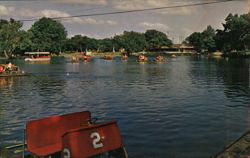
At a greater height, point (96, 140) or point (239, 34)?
point (239, 34)

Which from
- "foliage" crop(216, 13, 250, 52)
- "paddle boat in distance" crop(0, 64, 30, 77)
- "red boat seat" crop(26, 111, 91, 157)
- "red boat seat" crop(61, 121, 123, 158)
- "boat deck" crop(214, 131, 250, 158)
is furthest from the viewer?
"foliage" crop(216, 13, 250, 52)

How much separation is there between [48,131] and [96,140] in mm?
2730

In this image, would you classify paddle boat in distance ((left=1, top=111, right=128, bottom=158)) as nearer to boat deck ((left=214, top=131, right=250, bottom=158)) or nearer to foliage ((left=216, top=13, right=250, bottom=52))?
boat deck ((left=214, top=131, right=250, bottom=158))

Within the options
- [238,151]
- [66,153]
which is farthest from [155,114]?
[66,153]

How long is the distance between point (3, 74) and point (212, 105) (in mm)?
44057

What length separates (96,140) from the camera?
13602mm

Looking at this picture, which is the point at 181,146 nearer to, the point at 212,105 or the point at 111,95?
the point at 212,105

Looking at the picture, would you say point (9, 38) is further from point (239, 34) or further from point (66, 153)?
point (66, 153)

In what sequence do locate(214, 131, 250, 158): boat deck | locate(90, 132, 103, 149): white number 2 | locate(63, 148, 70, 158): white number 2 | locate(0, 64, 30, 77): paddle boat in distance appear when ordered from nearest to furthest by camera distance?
locate(63, 148, 70, 158): white number 2
locate(90, 132, 103, 149): white number 2
locate(214, 131, 250, 158): boat deck
locate(0, 64, 30, 77): paddle boat in distance

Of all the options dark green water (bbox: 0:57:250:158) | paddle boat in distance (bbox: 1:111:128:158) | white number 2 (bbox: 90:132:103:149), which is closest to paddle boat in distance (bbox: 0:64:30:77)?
dark green water (bbox: 0:57:250:158)

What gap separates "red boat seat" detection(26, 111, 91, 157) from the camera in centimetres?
1483

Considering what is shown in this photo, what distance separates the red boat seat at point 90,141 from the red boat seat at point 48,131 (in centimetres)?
200

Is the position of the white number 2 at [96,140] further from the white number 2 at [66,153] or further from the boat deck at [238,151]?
the boat deck at [238,151]

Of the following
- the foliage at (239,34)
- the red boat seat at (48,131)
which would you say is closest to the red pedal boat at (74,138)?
the red boat seat at (48,131)
